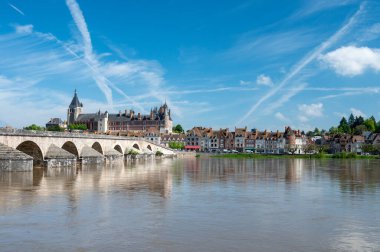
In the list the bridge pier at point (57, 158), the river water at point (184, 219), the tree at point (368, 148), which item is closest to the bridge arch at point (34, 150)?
the bridge pier at point (57, 158)

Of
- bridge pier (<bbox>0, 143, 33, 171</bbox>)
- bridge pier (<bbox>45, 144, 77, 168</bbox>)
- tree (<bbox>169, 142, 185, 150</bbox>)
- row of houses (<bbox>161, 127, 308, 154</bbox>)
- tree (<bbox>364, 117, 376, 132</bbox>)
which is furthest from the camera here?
tree (<bbox>364, 117, 376, 132</bbox>)

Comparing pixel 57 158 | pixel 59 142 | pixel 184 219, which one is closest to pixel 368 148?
pixel 59 142

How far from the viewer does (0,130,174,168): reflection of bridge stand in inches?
1747

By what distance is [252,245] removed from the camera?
13711 mm

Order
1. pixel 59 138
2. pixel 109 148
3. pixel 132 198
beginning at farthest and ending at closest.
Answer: pixel 109 148
pixel 59 138
pixel 132 198

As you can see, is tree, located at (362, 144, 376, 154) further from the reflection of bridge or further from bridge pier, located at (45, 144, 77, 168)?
bridge pier, located at (45, 144, 77, 168)

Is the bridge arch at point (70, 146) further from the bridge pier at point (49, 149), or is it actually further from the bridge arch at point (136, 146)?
the bridge arch at point (136, 146)

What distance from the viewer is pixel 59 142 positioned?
54.8 meters

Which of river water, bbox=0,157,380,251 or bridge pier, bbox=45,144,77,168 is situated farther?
bridge pier, bbox=45,144,77,168

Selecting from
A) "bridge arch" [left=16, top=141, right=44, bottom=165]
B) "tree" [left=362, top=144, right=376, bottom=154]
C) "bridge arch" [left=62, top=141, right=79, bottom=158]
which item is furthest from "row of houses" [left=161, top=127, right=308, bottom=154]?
"bridge arch" [left=16, top=141, right=44, bottom=165]

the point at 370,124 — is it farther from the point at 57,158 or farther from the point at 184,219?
the point at 184,219

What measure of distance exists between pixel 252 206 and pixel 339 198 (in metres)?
6.63

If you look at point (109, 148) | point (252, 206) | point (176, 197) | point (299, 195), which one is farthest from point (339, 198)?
point (109, 148)

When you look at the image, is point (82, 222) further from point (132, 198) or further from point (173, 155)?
point (173, 155)
